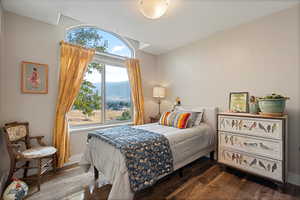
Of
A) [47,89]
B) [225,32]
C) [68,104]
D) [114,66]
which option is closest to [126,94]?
[114,66]

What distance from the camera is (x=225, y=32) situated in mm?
2691

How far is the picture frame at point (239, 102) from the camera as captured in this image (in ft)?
7.78

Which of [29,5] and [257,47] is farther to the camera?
[257,47]

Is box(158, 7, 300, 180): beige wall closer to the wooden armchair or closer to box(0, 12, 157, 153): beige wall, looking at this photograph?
box(0, 12, 157, 153): beige wall

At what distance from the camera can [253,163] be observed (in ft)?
6.47

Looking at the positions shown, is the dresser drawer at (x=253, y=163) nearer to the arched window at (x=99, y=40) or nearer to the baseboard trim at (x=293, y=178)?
the baseboard trim at (x=293, y=178)

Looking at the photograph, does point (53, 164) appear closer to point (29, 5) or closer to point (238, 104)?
point (29, 5)

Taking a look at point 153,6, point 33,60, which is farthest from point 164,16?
point 33,60

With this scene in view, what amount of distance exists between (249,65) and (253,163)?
1605 mm

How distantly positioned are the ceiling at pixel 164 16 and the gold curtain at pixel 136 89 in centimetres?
79

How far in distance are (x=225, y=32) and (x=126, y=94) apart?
2614 mm

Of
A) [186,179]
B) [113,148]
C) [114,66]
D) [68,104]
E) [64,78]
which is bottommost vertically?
[186,179]

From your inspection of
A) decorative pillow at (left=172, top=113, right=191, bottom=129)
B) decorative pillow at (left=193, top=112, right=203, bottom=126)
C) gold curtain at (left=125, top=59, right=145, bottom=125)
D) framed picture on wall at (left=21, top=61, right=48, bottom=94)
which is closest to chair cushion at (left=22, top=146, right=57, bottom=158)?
framed picture on wall at (left=21, top=61, right=48, bottom=94)

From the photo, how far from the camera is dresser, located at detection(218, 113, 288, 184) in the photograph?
1765mm
